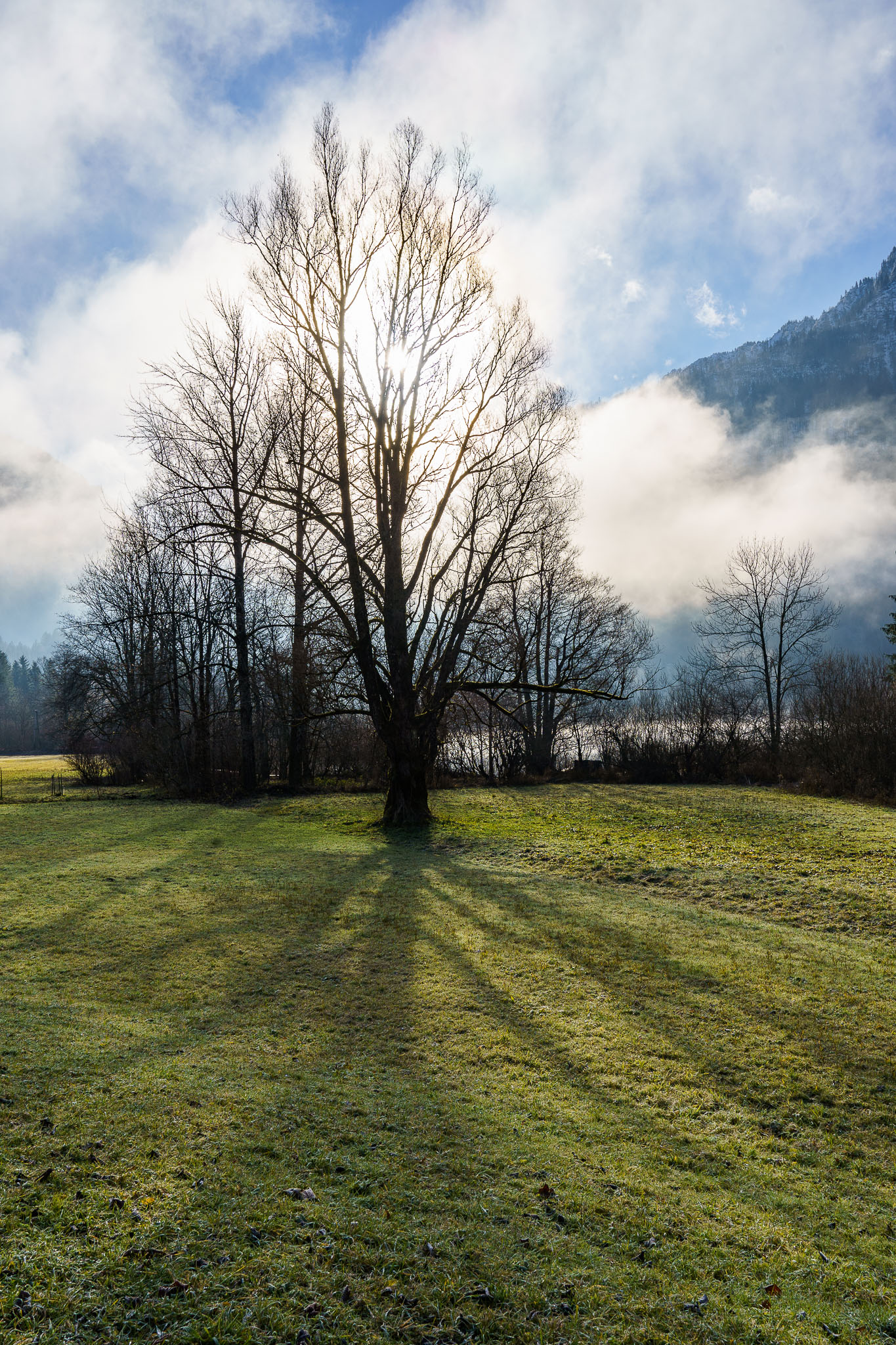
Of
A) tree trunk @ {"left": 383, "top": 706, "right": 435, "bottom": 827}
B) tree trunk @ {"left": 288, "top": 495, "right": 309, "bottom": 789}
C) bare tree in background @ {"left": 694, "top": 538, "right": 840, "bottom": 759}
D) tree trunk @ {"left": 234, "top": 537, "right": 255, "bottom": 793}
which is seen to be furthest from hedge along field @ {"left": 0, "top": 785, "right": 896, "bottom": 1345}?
bare tree in background @ {"left": 694, "top": 538, "right": 840, "bottom": 759}

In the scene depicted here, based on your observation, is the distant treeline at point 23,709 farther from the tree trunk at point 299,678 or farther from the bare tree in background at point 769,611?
the bare tree in background at point 769,611

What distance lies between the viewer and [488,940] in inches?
293

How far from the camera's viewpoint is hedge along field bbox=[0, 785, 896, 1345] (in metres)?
2.50

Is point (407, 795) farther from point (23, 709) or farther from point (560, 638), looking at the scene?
point (23, 709)

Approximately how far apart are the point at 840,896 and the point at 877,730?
13.6m

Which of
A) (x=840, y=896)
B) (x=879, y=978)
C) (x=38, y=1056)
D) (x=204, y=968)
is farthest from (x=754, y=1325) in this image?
(x=840, y=896)

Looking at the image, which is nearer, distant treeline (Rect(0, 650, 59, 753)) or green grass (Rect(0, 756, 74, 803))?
green grass (Rect(0, 756, 74, 803))

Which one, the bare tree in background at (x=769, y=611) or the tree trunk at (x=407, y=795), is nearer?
the tree trunk at (x=407, y=795)

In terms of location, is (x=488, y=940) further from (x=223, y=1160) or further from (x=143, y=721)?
(x=143, y=721)

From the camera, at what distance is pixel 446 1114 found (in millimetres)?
3914

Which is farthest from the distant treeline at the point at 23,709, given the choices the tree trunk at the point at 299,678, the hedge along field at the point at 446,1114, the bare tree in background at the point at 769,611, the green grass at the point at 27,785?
the hedge along field at the point at 446,1114

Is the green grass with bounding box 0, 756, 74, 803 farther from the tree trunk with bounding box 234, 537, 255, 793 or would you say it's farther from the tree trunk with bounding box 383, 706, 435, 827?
the tree trunk with bounding box 383, 706, 435, 827

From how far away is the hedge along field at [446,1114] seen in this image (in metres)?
2.50

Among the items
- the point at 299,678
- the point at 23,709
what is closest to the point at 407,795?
the point at 299,678
